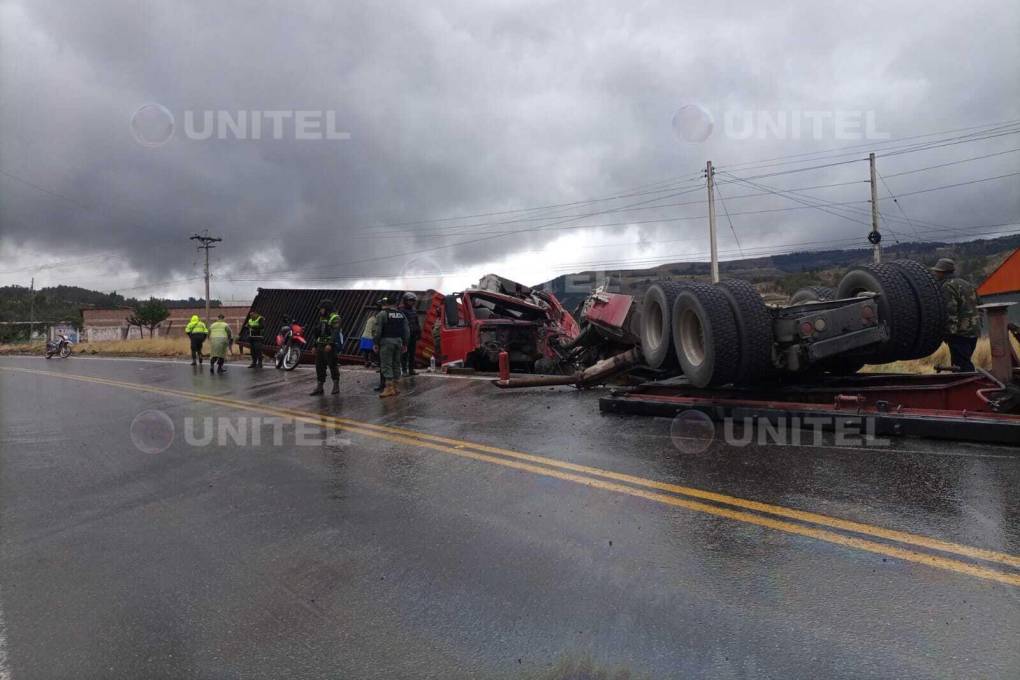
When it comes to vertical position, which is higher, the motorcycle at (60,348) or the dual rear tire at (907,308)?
the dual rear tire at (907,308)

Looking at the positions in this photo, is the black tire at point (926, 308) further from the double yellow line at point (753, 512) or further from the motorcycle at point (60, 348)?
the motorcycle at point (60, 348)

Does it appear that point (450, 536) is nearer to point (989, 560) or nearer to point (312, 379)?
point (989, 560)

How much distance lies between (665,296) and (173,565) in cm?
535

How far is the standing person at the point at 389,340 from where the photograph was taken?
989 cm

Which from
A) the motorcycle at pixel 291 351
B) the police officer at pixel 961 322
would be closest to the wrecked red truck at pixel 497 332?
the motorcycle at pixel 291 351

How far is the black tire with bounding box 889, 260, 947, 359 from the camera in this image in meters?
5.89

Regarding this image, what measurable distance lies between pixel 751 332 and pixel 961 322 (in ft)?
10.3

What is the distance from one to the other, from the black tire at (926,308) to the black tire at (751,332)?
135cm

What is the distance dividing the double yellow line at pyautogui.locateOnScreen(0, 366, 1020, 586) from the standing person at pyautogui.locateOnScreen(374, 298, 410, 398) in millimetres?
3261

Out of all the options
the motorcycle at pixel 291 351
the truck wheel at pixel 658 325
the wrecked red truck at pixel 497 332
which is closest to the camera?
the truck wheel at pixel 658 325

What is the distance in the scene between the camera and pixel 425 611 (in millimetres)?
2812

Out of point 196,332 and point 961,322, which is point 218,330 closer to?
point 196,332

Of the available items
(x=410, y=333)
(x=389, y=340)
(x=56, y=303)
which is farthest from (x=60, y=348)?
(x=56, y=303)

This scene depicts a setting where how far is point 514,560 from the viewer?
3311mm
